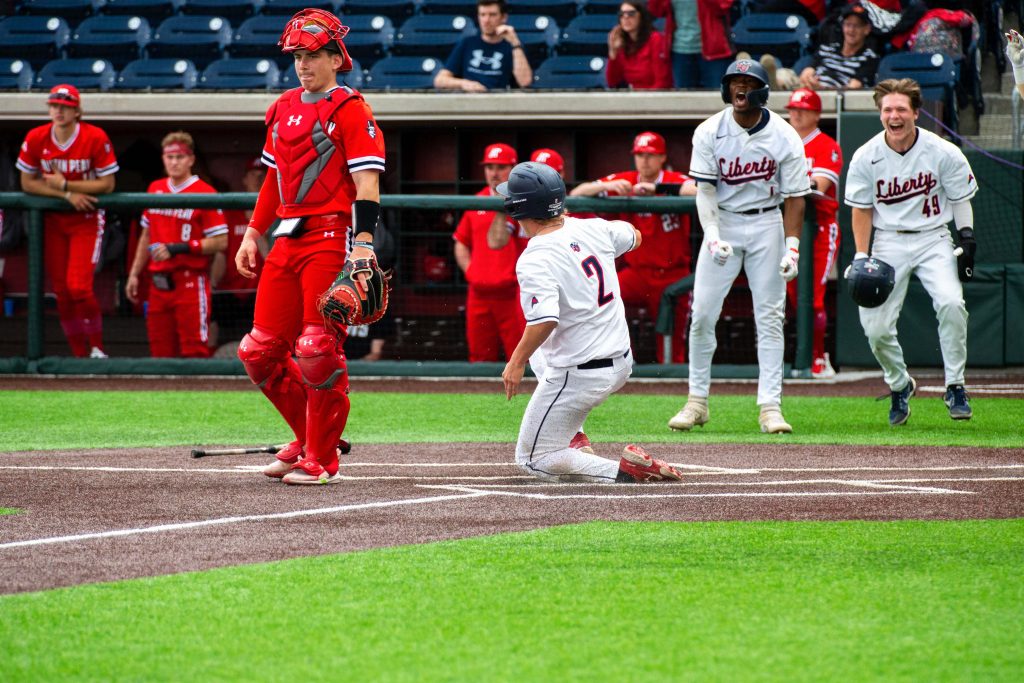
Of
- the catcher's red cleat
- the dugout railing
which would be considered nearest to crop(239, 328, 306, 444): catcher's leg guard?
the catcher's red cleat

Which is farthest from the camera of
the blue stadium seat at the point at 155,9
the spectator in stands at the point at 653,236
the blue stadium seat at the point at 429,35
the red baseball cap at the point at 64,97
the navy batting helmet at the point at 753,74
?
the blue stadium seat at the point at 155,9

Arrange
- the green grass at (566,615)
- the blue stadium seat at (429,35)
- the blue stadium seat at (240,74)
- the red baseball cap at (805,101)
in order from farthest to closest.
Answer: the blue stadium seat at (429,35) < the blue stadium seat at (240,74) < the red baseball cap at (805,101) < the green grass at (566,615)

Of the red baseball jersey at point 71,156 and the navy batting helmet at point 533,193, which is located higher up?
the red baseball jersey at point 71,156

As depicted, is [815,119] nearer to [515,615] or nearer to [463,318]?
[463,318]

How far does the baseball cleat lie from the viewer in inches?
334

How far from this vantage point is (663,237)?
11.7 m

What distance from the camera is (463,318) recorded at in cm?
1230

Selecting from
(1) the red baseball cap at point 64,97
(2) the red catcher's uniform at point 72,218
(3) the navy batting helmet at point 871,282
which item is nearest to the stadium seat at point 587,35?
(2) the red catcher's uniform at point 72,218

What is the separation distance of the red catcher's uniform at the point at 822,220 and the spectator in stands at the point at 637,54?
7.13ft

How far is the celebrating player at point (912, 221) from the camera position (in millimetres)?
8555

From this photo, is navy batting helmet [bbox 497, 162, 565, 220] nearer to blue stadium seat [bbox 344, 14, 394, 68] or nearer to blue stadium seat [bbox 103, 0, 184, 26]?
blue stadium seat [bbox 344, 14, 394, 68]

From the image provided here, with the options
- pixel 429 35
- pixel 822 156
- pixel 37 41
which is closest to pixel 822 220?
pixel 822 156

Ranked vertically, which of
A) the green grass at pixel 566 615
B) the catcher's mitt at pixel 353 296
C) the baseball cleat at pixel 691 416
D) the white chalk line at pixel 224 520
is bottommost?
the baseball cleat at pixel 691 416

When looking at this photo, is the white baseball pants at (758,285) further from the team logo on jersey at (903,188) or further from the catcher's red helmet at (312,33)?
the catcher's red helmet at (312,33)
